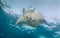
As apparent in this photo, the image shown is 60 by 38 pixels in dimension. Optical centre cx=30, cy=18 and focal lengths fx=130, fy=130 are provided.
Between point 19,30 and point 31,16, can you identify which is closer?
point 31,16

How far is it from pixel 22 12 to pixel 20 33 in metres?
3.56

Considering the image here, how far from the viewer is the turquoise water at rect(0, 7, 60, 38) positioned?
320 inches

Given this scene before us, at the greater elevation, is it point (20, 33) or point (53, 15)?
point (20, 33)

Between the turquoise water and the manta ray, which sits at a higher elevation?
the turquoise water

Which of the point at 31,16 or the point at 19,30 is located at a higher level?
the point at 19,30

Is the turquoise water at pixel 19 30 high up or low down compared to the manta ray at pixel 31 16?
up

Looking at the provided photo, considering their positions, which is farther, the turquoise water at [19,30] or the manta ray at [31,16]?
the turquoise water at [19,30]

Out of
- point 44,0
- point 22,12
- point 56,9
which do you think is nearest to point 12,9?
point 22,12

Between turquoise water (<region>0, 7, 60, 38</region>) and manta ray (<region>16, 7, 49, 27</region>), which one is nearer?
manta ray (<region>16, 7, 49, 27</region>)

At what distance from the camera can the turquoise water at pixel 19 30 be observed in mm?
8136

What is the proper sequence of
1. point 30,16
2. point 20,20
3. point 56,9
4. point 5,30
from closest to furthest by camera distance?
point 30,16, point 56,9, point 20,20, point 5,30

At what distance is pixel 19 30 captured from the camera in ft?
31.8

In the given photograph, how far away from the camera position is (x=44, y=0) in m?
6.38

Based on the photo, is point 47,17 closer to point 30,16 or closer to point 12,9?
point 30,16
